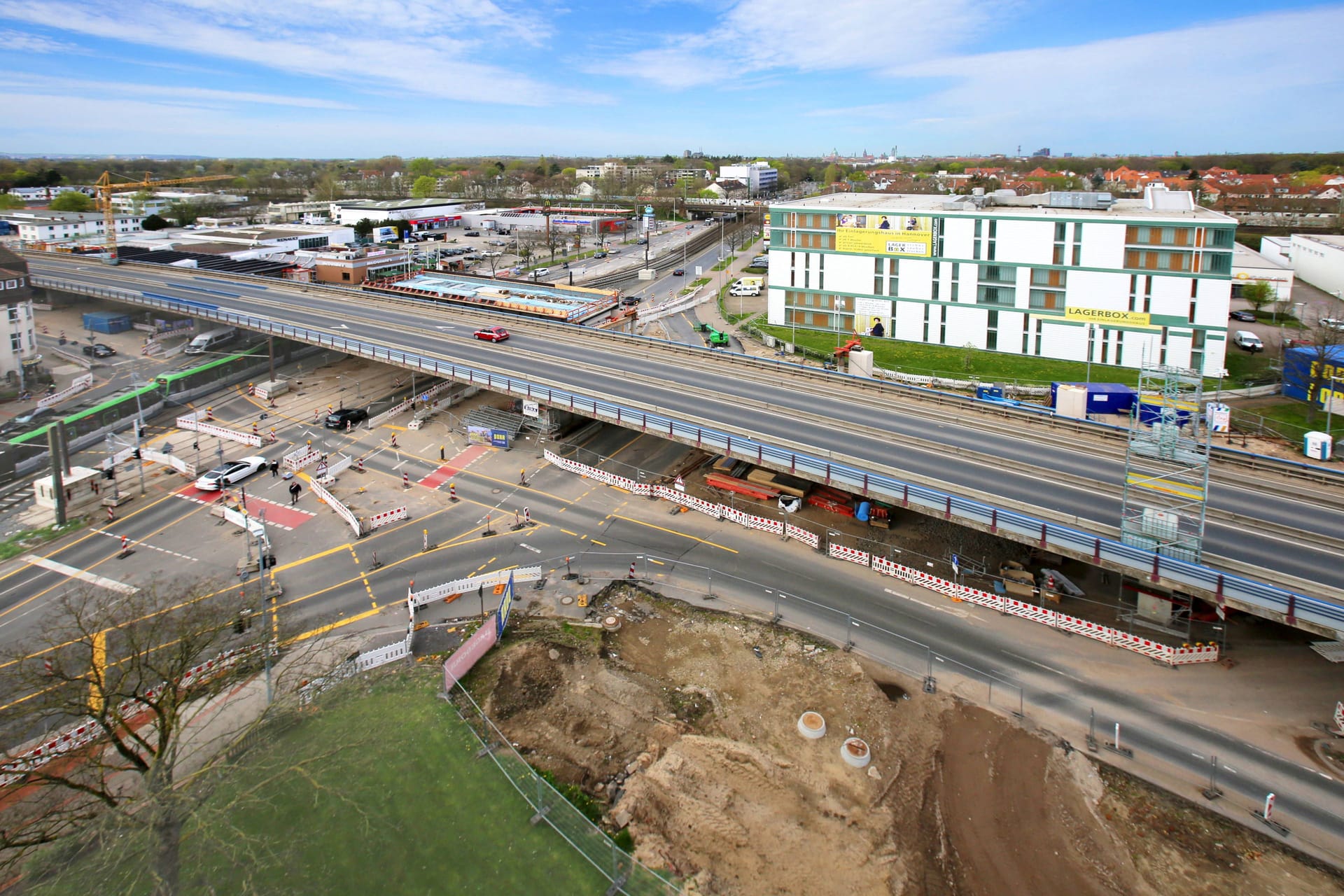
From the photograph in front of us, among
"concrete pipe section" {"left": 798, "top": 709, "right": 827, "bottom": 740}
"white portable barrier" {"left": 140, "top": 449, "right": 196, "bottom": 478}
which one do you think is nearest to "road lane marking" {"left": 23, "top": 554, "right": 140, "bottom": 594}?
"white portable barrier" {"left": 140, "top": 449, "right": 196, "bottom": 478}

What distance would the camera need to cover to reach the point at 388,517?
34375 mm

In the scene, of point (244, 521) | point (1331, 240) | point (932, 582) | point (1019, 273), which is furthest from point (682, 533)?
point (1331, 240)

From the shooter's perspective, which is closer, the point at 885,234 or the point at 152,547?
the point at 152,547

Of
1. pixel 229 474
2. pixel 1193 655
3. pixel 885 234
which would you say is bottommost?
pixel 1193 655

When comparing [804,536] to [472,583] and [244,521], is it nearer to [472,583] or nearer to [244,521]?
[472,583]

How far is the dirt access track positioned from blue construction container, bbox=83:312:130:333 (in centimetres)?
7244

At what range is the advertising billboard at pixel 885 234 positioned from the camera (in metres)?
60.4

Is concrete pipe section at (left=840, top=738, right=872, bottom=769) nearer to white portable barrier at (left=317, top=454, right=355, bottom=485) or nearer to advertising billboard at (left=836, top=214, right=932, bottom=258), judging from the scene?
white portable barrier at (left=317, top=454, right=355, bottom=485)

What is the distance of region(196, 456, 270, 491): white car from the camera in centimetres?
3856

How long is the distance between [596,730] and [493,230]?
135752mm

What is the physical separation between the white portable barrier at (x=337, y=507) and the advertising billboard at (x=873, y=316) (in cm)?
4643

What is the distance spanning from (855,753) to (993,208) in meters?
55.2

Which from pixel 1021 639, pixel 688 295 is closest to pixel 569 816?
pixel 1021 639

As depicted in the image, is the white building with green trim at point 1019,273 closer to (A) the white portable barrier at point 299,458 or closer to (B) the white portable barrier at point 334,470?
(B) the white portable barrier at point 334,470
